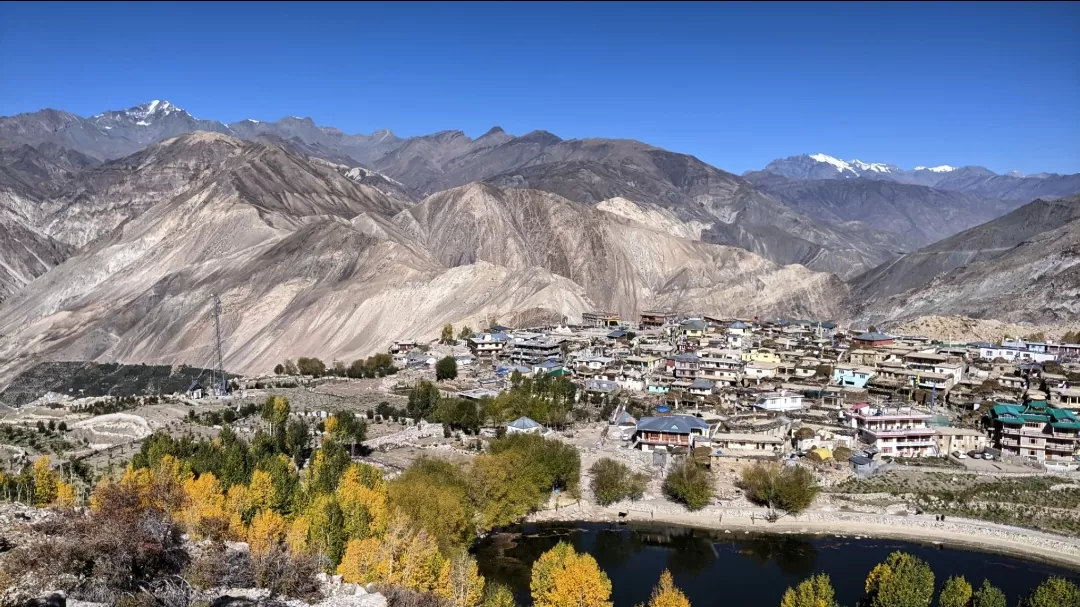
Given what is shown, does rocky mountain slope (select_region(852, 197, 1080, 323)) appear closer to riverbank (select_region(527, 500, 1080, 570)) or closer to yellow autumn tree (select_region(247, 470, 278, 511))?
riverbank (select_region(527, 500, 1080, 570))

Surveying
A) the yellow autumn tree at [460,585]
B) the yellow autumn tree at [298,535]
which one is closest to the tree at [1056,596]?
the yellow autumn tree at [460,585]

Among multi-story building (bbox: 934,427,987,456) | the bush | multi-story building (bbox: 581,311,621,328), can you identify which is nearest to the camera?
the bush

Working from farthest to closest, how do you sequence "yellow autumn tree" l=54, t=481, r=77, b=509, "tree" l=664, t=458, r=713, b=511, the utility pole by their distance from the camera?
the utility pole, "tree" l=664, t=458, r=713, b=511, "yellow autumn tree" l=54, t=481, r=77, b=509

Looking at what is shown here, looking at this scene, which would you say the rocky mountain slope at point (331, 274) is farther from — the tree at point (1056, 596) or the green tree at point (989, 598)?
the tree at point (1056, 596)

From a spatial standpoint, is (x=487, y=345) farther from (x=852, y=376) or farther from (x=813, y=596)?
(x=813, y=596)

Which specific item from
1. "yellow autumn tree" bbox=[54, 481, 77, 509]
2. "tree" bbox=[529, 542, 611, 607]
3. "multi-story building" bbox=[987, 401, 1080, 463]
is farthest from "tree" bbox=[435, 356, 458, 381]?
"tree" bbox=[529, 542, 611, 607]

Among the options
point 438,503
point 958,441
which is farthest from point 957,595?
point 958,441
